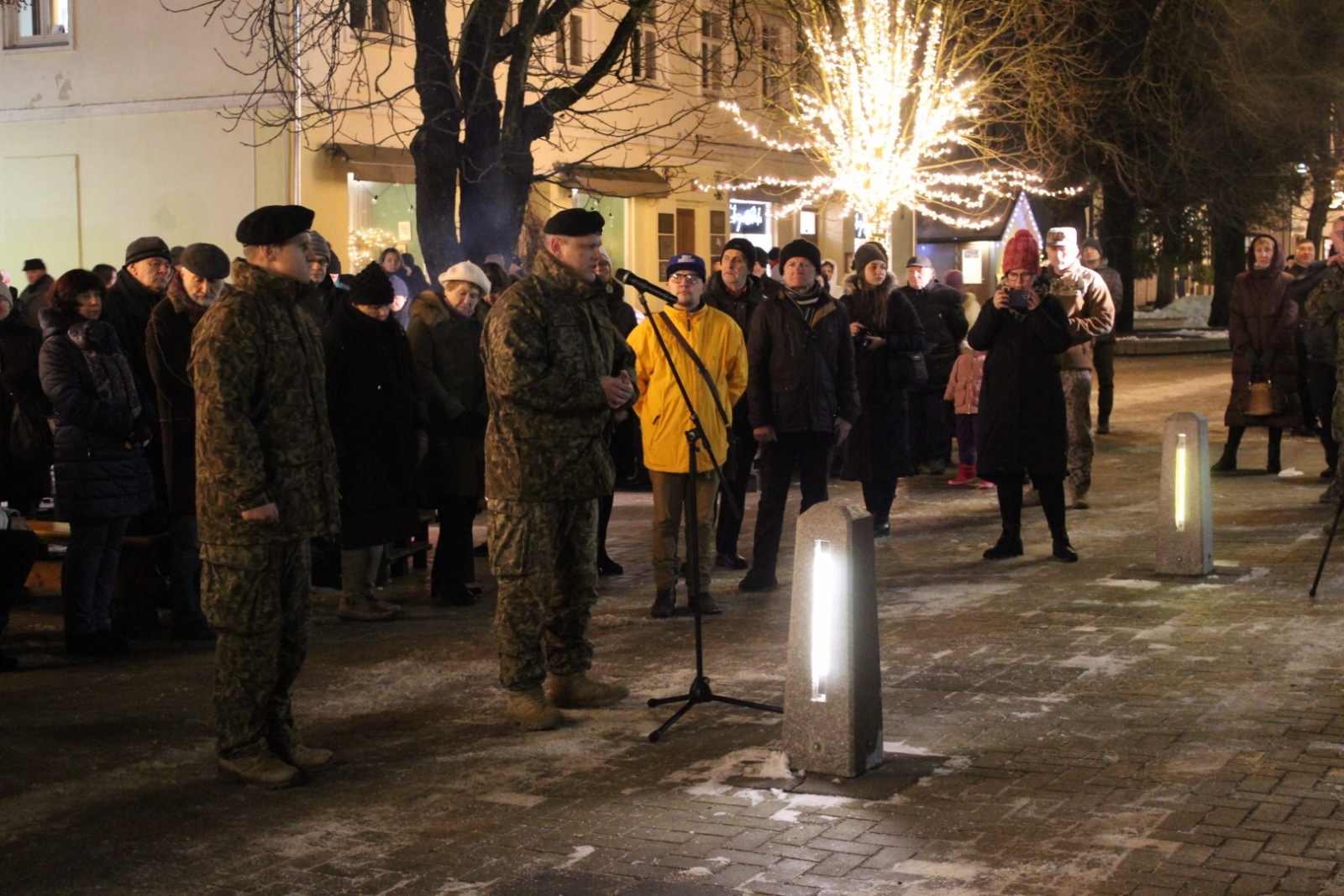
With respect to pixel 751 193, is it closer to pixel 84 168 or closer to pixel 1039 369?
pixel 84 168

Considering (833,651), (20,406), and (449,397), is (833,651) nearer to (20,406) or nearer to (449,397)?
(449,397)

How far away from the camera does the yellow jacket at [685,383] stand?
973 cm

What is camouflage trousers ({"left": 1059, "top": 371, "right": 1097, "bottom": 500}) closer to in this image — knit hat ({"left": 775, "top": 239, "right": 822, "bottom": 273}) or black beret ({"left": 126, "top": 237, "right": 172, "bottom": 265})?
knit hat ({"left": 775, "top": 239, "right": 822, "bottom": 273})

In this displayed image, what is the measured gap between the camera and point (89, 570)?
29.6ft

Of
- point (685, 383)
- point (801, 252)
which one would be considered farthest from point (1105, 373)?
point (685, 383)

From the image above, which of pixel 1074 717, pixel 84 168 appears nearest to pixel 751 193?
pixel 84 168

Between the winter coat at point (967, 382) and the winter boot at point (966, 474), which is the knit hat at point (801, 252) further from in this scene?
the winter boot at point (966, 474)

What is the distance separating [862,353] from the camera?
1266 cm

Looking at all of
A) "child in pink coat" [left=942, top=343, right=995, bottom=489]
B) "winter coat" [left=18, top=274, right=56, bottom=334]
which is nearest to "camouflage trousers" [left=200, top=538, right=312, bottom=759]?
"winter coat" [left=18, top=274, right=56, bottom=334]

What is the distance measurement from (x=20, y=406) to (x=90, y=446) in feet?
3.89

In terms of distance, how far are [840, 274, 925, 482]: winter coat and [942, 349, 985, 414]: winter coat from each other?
320 cm

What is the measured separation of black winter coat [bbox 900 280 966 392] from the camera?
54.7 feet

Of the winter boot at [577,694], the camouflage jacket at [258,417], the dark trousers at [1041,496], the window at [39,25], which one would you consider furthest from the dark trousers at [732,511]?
the window at [39,25]

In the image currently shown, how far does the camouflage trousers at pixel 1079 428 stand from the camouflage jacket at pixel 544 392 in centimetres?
682
